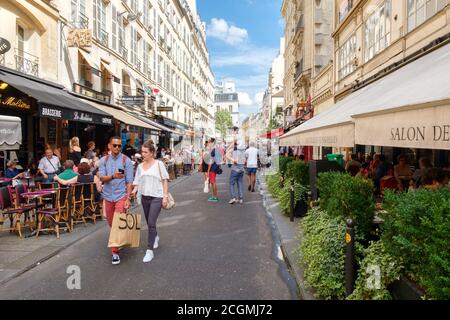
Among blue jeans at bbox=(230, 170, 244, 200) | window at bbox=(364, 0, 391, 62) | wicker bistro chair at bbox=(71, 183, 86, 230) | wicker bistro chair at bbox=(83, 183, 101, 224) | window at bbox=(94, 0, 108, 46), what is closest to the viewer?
wicker bistro chair at bbox=(71, 183, 86, 230)

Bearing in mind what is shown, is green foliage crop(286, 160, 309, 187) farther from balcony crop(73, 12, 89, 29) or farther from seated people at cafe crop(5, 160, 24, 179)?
balcony crop(73, 12, 89, 29)

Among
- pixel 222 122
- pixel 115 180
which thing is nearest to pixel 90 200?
pixel 115 180

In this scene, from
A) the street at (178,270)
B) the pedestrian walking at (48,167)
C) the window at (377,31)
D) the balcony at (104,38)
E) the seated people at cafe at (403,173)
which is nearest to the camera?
the street at (178,270)

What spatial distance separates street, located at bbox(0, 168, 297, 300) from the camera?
432 centimetres

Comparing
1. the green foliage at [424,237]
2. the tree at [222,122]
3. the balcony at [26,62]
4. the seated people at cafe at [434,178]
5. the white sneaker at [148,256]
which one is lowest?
the white sneaker at [148,256]

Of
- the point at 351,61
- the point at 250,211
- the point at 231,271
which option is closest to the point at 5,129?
the point at 231,271

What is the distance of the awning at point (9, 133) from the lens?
18.6 feet

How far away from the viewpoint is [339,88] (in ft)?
59.6

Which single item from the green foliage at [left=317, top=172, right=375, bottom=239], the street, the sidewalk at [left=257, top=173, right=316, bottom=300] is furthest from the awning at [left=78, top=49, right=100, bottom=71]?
the green foliage at [left=317, top=172, right=375, bottom=239]

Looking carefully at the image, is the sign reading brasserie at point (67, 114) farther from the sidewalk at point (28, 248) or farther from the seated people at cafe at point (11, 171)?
the sidewalk at point (28, 248)

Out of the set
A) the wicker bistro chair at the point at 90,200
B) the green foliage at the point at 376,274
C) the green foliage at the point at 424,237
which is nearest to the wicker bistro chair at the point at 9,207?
the wicker bistro chair at the point at 90,200

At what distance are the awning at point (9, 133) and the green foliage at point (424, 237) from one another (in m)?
5.49

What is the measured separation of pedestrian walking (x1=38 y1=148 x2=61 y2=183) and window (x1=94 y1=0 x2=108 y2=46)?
357 inches

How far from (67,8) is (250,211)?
10.9 m
